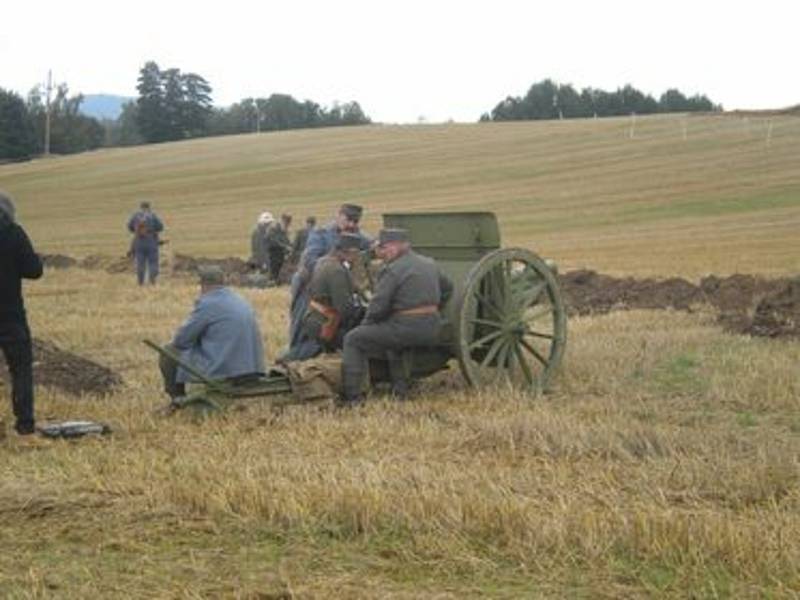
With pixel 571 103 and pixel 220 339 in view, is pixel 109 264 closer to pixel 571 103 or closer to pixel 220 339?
pixel 220 339

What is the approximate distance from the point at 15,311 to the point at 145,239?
1510cm

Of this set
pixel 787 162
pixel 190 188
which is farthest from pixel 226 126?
pixel 787 162

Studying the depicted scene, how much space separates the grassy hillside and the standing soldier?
8938 mm

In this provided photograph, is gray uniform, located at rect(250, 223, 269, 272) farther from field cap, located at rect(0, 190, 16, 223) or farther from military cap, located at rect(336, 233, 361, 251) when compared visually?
field cap, located at rect(0, 190, 16, 223)

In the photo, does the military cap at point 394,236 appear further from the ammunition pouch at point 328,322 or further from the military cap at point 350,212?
the military cap at point 350,212

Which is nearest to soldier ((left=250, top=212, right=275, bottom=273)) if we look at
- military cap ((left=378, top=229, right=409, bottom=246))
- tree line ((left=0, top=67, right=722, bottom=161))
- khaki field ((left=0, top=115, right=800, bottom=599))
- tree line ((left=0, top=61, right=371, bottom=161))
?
khaki field ((left=0, top=115, right=800, bottom=599))

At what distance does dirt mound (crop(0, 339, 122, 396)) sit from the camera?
10555 millimetres

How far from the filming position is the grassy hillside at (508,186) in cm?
3316

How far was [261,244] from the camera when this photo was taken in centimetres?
2425

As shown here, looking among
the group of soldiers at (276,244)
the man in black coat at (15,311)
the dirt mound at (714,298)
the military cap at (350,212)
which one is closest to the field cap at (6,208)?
the man in black coat at (15,311)

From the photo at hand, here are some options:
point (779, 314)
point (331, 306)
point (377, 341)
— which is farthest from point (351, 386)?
point (779, 314)

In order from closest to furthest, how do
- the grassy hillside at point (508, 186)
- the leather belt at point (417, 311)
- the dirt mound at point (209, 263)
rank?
1. the leather belt at point (417, 311)
2. the dirt mound at point (209, 263)
3. the grassy hillside at point (508, 186)

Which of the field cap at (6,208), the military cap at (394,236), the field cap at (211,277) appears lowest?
the field cap at (211,277)

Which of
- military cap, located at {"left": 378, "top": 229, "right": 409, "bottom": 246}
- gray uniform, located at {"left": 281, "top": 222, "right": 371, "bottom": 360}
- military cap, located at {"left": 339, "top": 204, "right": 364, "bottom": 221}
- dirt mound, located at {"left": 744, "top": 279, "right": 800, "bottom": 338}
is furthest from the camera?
dirt mound, located at {"left": 744, "top": 279, "right": 800, "bottom": 338}
